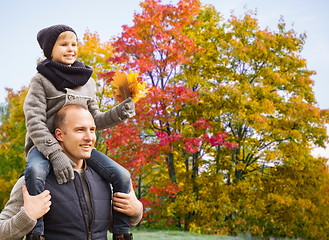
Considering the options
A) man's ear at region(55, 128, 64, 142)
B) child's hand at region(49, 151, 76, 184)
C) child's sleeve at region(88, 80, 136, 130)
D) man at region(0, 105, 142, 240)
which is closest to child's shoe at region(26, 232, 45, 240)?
man at region(0, 105, 142, 240)

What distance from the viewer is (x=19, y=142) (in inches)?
715

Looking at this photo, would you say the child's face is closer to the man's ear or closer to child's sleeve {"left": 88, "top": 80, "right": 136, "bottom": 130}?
child's sleeve {"left": 88, "top": 80, "right": 136, "bottom": 130}

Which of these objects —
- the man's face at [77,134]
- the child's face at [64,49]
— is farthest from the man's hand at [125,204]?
the child's face at [64,49]

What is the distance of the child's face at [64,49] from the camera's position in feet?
8.98

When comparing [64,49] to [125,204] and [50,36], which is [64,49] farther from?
[125,204]

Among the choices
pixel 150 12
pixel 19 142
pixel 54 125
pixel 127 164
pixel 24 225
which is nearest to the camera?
pixel 24 225

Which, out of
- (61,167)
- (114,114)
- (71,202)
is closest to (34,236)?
(71,202)

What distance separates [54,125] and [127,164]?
9.38 m

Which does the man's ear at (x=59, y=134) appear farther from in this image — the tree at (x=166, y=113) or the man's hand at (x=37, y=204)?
the tree at (x=166, y=113)

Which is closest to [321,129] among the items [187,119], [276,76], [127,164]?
[276,76]

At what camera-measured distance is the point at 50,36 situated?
275 cm

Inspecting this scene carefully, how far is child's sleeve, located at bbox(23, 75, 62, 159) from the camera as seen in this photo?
2.45 metres

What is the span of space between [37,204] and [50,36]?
4.06ft

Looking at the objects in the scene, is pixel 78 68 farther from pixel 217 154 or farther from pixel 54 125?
pixel 217 154
